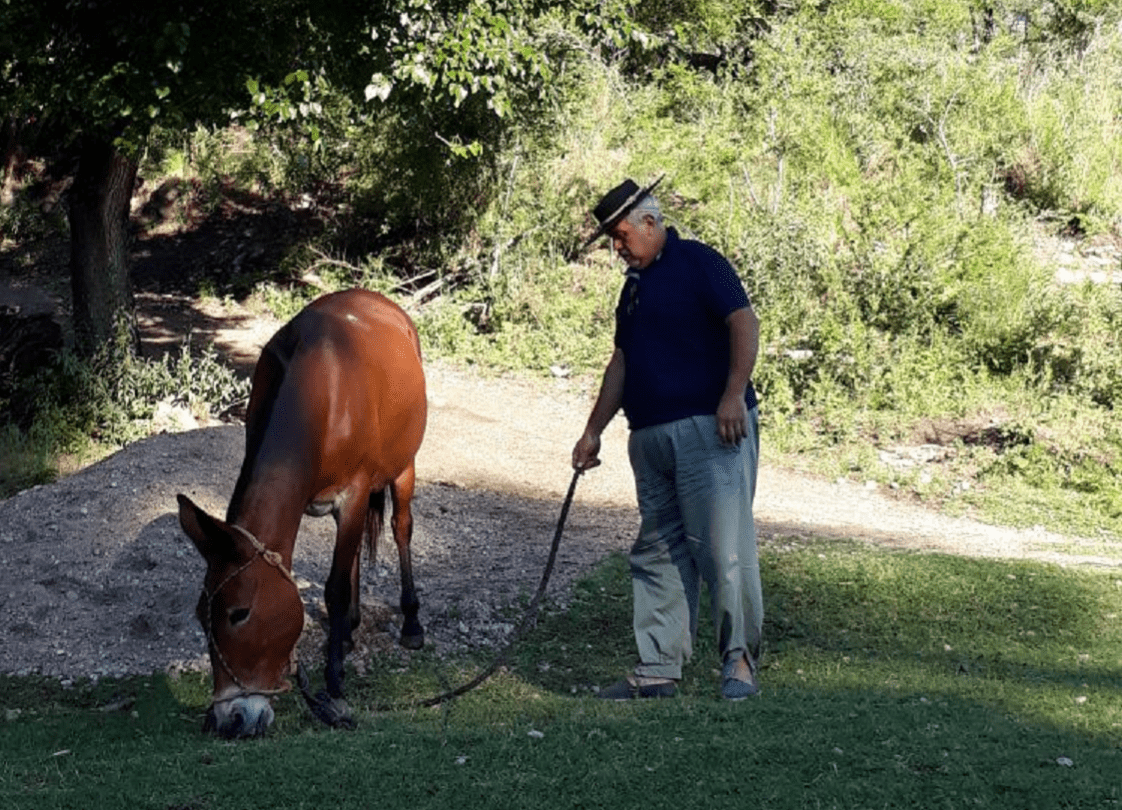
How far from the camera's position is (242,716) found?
5379 millimetres

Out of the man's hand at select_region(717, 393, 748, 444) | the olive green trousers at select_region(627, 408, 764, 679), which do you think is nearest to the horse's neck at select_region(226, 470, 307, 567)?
the olive green trousers at select_region(627, 408, 764, 679)

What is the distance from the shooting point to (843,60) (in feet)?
66.4

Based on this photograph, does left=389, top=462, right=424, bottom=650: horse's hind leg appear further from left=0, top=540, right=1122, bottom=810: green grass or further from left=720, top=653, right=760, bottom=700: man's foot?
left=720, top=653, right=760, bottom=700: man's foot

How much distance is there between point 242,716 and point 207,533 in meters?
0.71

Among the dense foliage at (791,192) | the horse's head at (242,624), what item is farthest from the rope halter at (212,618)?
the dense foliage at (791,192)

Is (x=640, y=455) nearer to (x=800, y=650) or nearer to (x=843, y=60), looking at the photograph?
(x=800, y=650)

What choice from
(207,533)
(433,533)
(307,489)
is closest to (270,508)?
(307,489)

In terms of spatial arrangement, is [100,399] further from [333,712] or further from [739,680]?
[739,680]

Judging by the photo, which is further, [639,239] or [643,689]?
[643,689]

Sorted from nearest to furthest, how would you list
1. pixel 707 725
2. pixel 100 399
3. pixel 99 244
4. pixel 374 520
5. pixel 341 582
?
pixel 707 725, pixel 341 582, pixel 374 520, pixel 100 399, pixel 99 244

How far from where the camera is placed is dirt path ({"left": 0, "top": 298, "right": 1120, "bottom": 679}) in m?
7.67

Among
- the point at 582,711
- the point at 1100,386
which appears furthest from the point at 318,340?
the point at 1100,386

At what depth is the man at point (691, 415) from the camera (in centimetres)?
592

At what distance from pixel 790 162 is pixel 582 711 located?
13287 mm
